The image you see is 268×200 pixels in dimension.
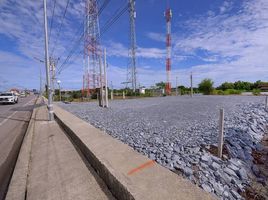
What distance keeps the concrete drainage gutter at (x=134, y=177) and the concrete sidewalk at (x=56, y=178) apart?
0.22 meters

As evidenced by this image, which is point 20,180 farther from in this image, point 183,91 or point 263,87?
point 263,87

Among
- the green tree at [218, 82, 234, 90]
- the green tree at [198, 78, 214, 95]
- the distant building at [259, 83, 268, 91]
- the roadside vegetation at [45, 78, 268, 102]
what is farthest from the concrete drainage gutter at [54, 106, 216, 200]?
the green tree at [218, 82, 234, 90]

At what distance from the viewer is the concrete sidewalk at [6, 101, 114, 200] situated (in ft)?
11.9

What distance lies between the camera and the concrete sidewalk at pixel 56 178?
3.62 m

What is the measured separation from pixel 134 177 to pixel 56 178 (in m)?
1.85

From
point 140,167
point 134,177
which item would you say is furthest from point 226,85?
point 134,177

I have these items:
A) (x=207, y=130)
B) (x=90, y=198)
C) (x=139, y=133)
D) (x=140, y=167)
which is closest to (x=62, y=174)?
(x=90, y=198)

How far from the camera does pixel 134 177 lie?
133 inches

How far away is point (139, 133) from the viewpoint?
6902mm

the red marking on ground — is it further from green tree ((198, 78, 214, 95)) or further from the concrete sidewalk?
green tree ((198, 78, 214, 95))

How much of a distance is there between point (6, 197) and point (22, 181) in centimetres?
57

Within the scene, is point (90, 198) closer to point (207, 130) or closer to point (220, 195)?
point (220, 195)

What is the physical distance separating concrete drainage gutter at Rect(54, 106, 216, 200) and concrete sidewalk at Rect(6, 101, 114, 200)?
22 centimetres

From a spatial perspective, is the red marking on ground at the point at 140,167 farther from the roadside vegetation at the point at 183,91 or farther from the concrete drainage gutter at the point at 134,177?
the roadside vegetation at the point at 183,91
